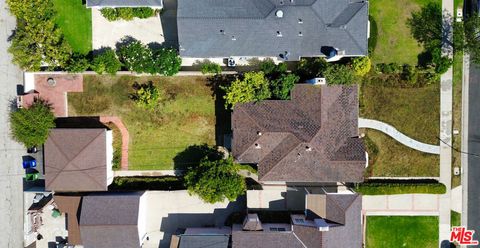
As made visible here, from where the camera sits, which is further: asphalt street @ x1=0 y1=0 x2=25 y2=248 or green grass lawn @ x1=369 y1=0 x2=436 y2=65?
green grass lawn @ x1=369 y1=0 x2=436 y2=65

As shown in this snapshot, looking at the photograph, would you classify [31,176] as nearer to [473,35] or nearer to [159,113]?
[159,113]

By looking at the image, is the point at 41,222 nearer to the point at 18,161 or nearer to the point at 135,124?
the point at 18,161

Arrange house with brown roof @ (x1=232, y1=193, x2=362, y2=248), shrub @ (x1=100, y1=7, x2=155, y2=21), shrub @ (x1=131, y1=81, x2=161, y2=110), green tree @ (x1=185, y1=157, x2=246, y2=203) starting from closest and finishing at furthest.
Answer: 1. house with brown roof @ (x1=232, y1=193, x2=362, y2=248)
2. green tree @ (x1=185, y1=157, x2=246, y2=203)
3. shrub @ (x1=100, y1=7, x2=155, y2=21)
4. shrub @ (x1=131, y1=81, x2=161, y2=110)

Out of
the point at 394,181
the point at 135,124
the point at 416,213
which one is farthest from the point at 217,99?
the point at 416,213

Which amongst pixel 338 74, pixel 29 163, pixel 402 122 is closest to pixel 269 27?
pixel 338 74

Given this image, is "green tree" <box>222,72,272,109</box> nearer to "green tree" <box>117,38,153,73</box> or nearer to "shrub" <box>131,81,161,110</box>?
"shrub" <box>131,81,161,110</box>

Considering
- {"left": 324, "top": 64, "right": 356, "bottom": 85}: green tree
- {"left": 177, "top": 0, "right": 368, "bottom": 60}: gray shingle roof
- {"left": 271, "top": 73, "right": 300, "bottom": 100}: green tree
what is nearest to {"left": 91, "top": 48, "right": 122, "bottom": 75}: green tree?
{"left": 177, "top": 0, "right": 368, "bottom": 60}: gray shingle roof

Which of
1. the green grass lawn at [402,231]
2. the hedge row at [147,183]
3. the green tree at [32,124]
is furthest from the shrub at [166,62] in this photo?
the green grass lawn at [402,231]
